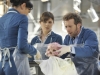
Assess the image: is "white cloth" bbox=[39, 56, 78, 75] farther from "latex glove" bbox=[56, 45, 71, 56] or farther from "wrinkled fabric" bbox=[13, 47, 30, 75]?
"wrinkled fabric" bbox=[13, 47, 30, 75]

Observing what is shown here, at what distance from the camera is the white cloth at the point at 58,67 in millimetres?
1566

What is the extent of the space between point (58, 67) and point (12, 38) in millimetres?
439

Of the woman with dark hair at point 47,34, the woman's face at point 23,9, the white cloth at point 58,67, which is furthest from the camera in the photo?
the woman with dark hair at point 47,34

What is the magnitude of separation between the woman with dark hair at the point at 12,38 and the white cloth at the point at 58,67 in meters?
0.18

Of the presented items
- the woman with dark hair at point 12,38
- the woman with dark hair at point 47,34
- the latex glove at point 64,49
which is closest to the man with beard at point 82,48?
the latex glove at point 64,49

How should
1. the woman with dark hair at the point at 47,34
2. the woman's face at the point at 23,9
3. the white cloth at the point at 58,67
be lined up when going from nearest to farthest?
the white cloth at the point at 58,67, the woman's face at the point at 23,9, the woman with dark hair at the point at 47,34

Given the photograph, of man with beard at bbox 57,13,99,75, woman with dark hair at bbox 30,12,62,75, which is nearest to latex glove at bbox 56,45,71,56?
man with beard at bbox 57,13,99,75

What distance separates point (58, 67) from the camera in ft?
5.20

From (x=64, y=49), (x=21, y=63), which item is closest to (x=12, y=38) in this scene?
(x=21, y=63)

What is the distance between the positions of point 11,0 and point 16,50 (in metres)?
0.43

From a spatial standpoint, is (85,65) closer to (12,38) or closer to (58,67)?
(58,67)

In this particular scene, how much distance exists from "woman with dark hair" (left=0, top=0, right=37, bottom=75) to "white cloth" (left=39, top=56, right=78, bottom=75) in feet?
0.58

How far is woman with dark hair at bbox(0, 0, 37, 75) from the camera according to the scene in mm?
1652

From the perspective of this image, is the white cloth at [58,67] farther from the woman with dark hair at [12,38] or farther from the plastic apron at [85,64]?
the woman with dark hair at [12,38]
